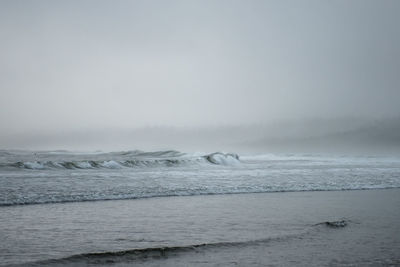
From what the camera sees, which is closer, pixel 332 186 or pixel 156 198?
pixel 156 198

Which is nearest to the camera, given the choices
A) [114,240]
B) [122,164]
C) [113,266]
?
[113,266]

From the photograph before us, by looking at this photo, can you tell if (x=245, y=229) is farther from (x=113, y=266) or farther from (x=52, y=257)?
(x=52, y=257)

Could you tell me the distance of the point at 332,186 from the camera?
15906mm

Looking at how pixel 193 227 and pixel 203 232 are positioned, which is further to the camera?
pixel 193 227

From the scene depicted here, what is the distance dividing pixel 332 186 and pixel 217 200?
7005 mm

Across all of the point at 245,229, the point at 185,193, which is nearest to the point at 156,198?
the point at 185,193

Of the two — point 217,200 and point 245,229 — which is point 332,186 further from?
point 245,229

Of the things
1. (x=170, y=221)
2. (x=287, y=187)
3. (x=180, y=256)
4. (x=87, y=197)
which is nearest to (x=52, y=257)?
(x=180, y=256)

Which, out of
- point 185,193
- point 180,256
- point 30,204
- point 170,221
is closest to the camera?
point 180,256

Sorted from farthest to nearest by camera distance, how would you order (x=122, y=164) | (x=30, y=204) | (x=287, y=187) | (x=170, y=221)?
(x=122, y=164), (x=287, y=187), (x=30, y=204), (x=170, y=221)

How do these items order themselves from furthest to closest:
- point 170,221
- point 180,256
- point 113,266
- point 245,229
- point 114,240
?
1. point 170,221
2. point 245,229
3. point 114,240
4. point 180,256
5. point 113,266

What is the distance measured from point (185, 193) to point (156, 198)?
4.76 feet

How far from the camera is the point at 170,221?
317 inches

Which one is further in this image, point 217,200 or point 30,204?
point 217,200
